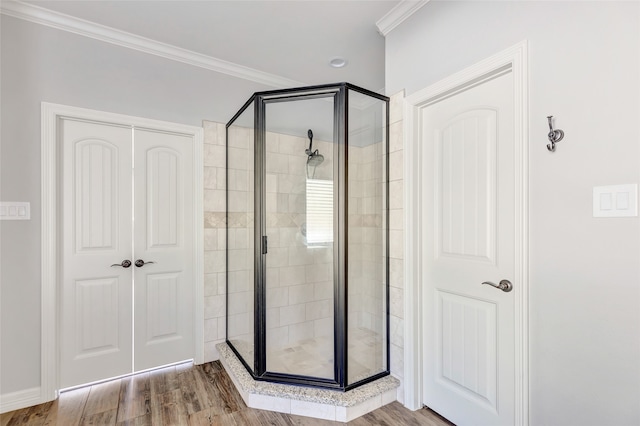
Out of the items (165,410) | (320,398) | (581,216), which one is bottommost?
(165,410)

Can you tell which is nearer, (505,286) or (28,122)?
(505,286)

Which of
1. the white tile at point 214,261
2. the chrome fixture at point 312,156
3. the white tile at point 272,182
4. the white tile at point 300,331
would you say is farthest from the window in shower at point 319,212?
the white tile at point 214,261

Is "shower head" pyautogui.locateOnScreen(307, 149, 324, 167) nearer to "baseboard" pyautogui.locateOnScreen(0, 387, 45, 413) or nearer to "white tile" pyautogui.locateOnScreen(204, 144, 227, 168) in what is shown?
"white tile" pyautogui.locateOnScreen(204, 144, 227, 168)

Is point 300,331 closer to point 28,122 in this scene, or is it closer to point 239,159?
point 239,159

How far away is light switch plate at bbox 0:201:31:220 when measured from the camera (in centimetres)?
203

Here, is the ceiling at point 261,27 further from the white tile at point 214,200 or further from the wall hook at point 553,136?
the wall hook at point 553,136

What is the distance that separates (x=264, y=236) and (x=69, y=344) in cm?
162

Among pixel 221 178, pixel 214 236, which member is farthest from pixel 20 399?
pixel 221 178

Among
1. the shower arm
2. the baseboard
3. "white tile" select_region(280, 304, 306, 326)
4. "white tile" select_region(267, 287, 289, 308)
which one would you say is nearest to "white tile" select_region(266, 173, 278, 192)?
the shower arm

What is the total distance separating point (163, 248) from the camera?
263 cm

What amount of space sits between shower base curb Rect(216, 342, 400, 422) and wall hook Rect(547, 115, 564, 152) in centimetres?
170

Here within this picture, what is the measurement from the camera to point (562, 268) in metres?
1.34

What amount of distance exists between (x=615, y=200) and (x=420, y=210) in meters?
0.98

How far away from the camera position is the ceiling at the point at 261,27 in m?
2.10
